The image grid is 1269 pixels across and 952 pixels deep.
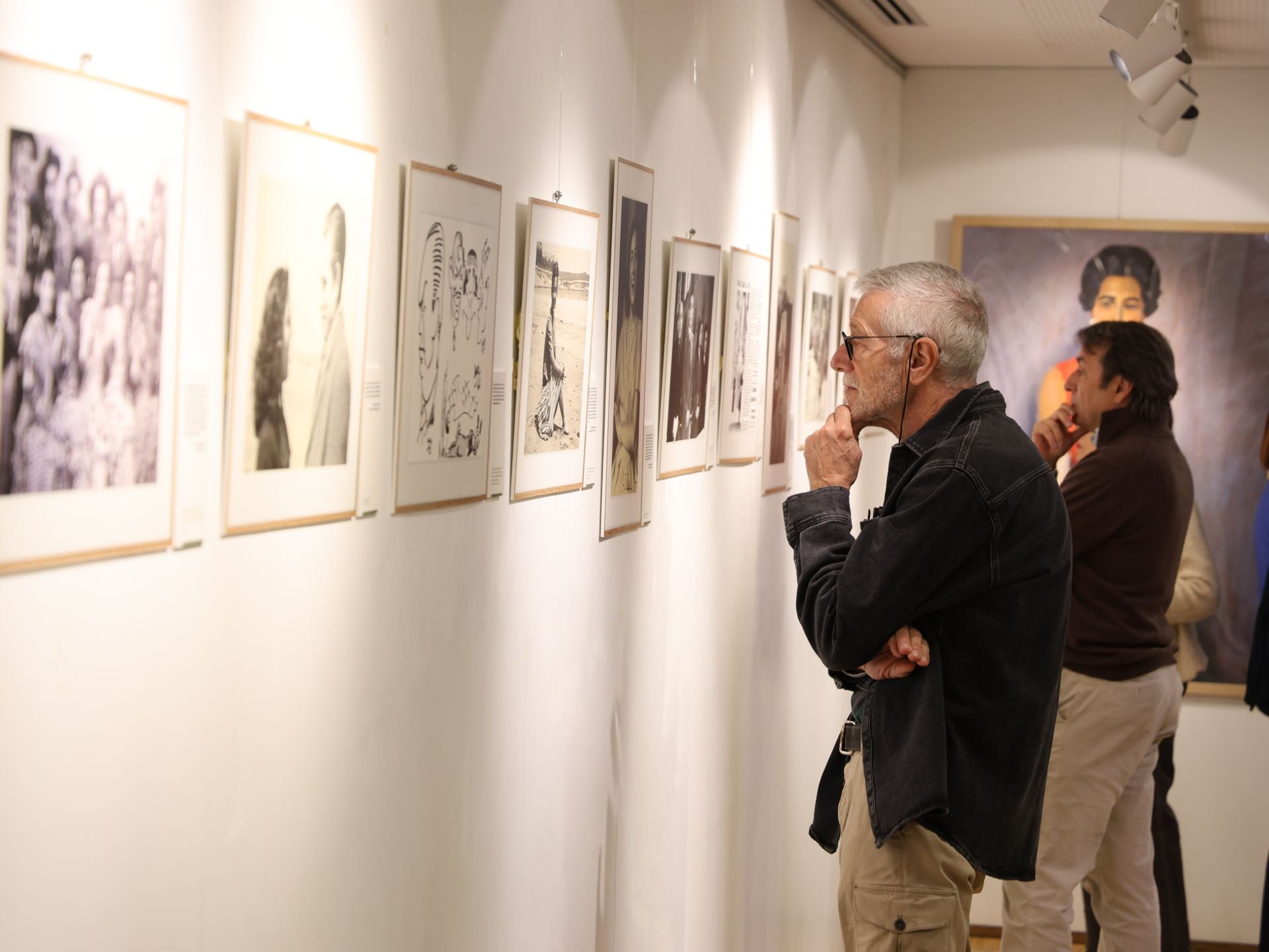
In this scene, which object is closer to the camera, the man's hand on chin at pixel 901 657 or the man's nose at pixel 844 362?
the man's hand on chin at pixel 901 657

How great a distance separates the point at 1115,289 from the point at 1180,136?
0.96m

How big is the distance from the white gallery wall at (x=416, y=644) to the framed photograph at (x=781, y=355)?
0.17 metres

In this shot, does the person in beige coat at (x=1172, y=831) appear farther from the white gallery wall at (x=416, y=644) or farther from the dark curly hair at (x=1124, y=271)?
the white gallery wall at (x=416, y=644)

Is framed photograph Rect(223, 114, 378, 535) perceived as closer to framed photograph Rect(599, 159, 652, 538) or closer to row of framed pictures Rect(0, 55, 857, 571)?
row of framed pictures Rect(0, 55, 857, 571)

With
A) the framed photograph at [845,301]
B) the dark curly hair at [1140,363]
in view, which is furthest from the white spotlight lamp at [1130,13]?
the framed photograph at [845,301]

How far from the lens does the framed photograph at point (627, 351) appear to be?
131 inches

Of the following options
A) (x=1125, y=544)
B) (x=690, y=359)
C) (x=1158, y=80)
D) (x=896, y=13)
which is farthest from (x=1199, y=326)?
(x=690, y=359)

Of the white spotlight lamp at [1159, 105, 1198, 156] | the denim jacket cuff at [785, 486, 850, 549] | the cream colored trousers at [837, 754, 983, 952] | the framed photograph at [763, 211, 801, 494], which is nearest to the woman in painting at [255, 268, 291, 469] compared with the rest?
the denim jacket cuff at [785, 486, 850, 549]

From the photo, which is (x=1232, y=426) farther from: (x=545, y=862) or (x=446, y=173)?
(x=446, y=173)

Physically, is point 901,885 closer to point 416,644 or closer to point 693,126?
point 416,644

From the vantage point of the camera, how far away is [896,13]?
19.9 ft

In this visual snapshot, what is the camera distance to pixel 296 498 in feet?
6.70

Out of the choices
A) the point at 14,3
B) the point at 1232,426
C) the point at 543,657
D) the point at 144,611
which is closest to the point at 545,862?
the point at 543,657

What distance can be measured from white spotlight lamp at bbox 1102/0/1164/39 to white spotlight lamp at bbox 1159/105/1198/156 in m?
1.93
